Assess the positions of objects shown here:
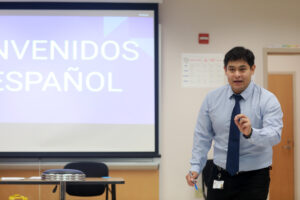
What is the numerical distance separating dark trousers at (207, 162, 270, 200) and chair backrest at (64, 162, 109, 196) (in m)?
1.83

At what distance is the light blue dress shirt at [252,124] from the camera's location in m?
2.08

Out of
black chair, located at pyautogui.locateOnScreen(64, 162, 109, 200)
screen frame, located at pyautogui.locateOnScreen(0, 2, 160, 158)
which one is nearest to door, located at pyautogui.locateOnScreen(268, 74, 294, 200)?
screen frame, located at pyautogui.locateOnScreen(0, 2, 160, 158)

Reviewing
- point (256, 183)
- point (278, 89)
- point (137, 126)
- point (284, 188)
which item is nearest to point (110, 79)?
point (137, 126)

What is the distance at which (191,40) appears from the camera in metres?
4.41

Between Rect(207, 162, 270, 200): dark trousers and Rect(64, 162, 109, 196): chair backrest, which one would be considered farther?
Rect(64, 162, 109, 196): chair backrest

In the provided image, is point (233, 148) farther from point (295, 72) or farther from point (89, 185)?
point (295, 72)

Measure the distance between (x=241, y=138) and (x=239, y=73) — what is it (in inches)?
14.6

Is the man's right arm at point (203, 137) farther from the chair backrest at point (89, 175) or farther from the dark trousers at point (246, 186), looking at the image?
the chair backrest at point (89, 175)

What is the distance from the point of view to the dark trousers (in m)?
2.14

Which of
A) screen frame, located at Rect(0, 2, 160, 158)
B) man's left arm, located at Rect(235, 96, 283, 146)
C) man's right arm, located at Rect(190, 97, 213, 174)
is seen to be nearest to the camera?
man's left arm, located at Rect(235, 96, 283, 146)

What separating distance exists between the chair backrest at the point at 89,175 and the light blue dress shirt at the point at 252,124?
1.65 meters

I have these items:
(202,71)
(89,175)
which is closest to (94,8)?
(202,71)

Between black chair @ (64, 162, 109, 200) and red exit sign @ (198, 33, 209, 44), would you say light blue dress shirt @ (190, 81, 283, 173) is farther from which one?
red exit sign @ (198, 33, 209, 44)

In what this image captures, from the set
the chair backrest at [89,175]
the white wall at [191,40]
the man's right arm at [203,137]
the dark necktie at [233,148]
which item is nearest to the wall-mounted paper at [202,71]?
the white wall at [191,40]
